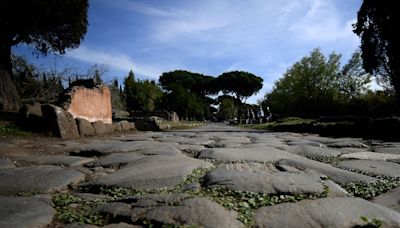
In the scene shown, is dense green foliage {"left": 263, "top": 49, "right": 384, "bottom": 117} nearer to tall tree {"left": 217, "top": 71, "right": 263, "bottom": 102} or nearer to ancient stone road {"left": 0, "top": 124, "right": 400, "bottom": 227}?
tall tree {"left": 217, "top": 71, "right": 263, "bottom": 102}

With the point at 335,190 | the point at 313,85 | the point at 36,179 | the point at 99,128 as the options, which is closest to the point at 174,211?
the point at 335,190

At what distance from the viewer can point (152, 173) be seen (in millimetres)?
2457

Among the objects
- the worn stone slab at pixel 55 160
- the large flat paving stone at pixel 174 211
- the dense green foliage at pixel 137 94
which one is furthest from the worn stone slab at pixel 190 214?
the dense green foliage at pixel 137 94

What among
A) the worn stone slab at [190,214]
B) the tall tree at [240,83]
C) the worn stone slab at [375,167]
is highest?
the tall tree at [240,83]

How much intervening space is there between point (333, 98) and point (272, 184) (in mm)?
32012

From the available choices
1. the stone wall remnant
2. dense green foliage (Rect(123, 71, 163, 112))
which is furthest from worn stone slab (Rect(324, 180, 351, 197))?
dense green foliage (Rect(123, 71, 163, 112))

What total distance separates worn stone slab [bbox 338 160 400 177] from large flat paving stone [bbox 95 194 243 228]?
169 centimetres

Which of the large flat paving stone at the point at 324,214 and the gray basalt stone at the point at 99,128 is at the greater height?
the gray basalt stone at the point at 99,128

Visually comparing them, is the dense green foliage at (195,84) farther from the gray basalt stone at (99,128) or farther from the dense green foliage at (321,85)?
the gray basalt stone at (99,128)

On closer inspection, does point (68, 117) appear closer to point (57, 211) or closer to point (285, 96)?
point (57, 211)

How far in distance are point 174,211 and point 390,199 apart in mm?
1298

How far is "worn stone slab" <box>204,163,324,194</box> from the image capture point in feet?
6.52

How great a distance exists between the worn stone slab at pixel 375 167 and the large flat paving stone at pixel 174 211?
1.69 m

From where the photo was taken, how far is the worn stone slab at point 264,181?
1986 millimetres
